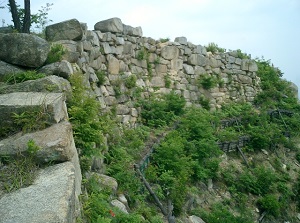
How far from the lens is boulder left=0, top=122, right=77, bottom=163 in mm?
3662

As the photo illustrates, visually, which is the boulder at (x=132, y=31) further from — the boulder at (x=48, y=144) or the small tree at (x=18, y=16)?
the boulder at (x=48, y=144)

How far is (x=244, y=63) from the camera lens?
1330 centimetres

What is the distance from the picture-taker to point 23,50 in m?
5.50

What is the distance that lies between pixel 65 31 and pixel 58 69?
172 centimetres

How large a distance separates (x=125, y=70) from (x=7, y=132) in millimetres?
5288

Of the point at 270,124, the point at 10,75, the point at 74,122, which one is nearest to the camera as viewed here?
the point at 74,122

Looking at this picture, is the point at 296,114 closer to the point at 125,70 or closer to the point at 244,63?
the point at 244,63

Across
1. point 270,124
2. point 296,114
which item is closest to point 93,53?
point 270,124

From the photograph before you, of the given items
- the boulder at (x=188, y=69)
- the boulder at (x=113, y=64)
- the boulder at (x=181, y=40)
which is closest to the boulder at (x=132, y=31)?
the boulder at (x=113, y=64)

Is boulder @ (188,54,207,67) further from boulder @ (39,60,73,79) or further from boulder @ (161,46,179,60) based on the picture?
boulder @ (39,60,73,79)

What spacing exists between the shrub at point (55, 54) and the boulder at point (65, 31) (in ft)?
2.80

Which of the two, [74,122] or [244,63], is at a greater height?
[244,63]

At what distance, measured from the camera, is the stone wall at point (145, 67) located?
7.75 metres

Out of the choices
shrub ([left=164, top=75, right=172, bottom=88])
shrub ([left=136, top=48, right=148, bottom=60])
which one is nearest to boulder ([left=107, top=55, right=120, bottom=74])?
shrub ([left=136, top=48, right=148, bottom=60])
